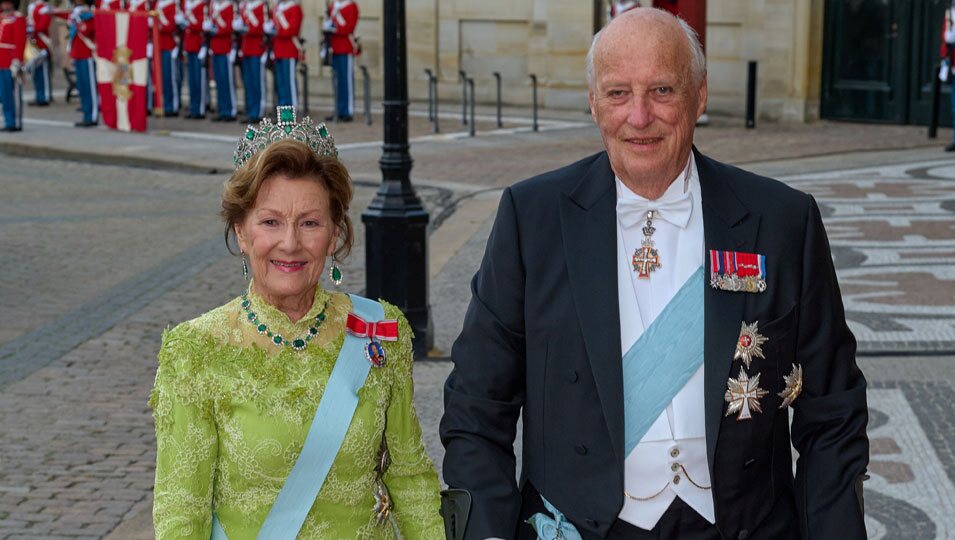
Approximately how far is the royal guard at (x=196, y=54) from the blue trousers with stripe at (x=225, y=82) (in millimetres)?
464

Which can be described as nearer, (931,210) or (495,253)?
(495,253)

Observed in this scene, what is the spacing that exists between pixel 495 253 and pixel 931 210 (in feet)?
36.5

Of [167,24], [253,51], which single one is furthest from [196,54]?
[253,51]

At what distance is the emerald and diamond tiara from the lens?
11.1ft

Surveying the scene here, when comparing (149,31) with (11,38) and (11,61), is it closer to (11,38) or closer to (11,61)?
(11,38)

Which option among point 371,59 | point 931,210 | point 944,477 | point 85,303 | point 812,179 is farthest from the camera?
point 371,59

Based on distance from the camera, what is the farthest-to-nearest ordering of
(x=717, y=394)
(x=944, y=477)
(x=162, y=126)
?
(x=162, y=126) < (x=944, y=477) < (x=717, y=394)

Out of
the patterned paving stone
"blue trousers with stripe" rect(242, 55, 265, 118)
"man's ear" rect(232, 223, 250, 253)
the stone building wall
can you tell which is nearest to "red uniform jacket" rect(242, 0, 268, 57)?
"blue trousers with stripe" rect(242, 55, 265, 118)

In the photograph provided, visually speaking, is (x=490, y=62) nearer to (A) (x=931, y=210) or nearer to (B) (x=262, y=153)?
(A) (x=931, y=210)

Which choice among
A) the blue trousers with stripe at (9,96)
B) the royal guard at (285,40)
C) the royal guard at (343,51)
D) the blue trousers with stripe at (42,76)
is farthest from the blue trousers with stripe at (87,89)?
the royal guard at (343,51)

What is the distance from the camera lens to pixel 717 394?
329cm

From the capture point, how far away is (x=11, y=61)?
22.3 m

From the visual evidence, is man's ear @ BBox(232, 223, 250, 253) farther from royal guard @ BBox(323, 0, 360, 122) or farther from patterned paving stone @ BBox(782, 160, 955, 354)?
royal guard @ BBox(323, 0, 360, 122)

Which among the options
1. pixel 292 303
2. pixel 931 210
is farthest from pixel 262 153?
pixel 931 210
